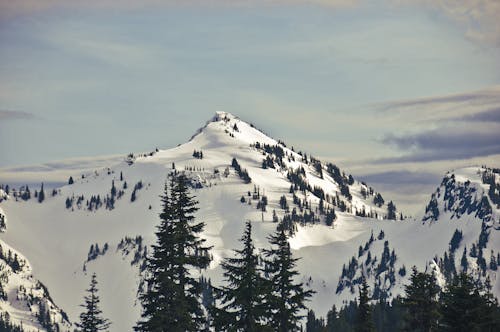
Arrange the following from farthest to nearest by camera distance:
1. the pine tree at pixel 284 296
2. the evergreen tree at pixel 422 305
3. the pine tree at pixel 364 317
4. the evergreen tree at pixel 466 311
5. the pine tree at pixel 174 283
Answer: the pine tree at pixel 364 317
the evergreen tree at pixel 422 305
the pine tree at pixel 284 296
the pine tree at pixel 174 283
the evergreen tree at pixel 466 311

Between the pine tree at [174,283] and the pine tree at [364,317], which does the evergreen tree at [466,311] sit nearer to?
the pine tree at [364,317]

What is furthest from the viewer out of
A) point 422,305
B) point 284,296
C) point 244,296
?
point 422,305

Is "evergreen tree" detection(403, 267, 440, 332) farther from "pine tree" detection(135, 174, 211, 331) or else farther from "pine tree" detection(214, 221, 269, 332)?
"pine tree" detection(135, 174, 211, 331)

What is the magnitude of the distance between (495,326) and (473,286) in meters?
4.04

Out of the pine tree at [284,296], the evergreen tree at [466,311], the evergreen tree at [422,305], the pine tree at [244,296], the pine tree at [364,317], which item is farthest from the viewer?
the pine tree at [364,317]

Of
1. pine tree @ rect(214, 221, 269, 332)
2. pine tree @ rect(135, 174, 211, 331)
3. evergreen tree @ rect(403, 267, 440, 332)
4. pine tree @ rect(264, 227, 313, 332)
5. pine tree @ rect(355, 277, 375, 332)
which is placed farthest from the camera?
pine tree @ rect(355, 277, 375, 332)

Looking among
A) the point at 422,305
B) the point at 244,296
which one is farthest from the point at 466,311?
the point at 244,296

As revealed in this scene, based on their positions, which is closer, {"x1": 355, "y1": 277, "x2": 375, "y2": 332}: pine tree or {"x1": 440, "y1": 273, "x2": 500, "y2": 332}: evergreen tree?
{"x1": 440, "y1": 273, "x2": 500, "y2": 332}: evergreen tree

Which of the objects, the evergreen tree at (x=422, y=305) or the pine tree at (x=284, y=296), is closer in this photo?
the pine tree at (x=284, y=296)

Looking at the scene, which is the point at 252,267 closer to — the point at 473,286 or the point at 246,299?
the point at 246,299

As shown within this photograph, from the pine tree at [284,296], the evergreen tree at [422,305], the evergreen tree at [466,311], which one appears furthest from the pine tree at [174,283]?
the evergreen tree at [422,305]

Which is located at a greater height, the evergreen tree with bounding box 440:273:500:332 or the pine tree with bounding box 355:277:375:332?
the evergreen tree with bounding box 440:273:500:332

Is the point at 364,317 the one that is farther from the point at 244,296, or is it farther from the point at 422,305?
the point at 244,296

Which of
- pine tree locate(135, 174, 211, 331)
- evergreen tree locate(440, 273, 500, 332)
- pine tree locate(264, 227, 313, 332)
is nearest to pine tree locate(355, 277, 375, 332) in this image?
pine tree locate(264, 227, 313, 332)
